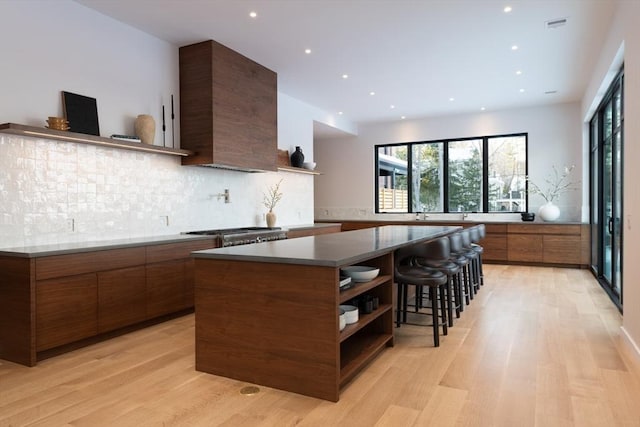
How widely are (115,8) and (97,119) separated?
104cm

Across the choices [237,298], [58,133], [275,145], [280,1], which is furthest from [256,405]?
[275,145]

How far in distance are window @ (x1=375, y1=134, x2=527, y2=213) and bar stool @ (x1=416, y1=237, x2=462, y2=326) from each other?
15.2 ft

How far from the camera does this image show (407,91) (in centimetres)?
671

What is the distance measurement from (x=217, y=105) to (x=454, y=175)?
5.65 m

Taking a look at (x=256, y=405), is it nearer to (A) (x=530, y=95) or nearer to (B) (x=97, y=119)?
(B) (x=97, y=119)

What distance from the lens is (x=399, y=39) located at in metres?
4.64

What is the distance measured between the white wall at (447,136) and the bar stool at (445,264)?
450cm

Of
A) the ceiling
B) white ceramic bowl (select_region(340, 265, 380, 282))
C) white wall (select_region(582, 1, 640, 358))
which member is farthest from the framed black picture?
white wall (select_region(582, 1, 640, 358))

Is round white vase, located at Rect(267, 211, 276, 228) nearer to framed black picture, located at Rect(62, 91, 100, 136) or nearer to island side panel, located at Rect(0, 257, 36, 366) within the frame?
framed black picture, located at Rect(62, 91, 100, 136)

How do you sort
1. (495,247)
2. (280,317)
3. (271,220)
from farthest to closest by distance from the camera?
(495,247), (271,220), (280,317)

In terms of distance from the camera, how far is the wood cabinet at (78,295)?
2.96 metres

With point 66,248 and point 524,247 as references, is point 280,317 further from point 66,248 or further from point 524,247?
point 524,247

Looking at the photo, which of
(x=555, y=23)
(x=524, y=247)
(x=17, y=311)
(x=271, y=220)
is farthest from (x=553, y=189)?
(x=17, y=311)

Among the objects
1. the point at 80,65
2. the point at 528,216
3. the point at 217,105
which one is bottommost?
the point at 528,216
